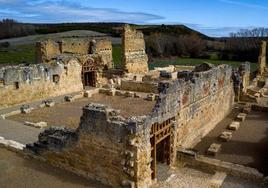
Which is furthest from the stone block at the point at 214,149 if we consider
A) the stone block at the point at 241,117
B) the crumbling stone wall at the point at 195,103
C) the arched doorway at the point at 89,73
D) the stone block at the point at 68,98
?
the arched doorway at the point at 89,73

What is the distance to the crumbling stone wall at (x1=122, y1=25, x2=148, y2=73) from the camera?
90.8 feet

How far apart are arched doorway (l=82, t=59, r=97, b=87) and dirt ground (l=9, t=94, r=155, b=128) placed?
3668mm

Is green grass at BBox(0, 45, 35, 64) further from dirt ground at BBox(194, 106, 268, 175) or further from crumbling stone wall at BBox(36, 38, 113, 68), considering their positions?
dirt ground at BBox(194, 106, 268, 175)

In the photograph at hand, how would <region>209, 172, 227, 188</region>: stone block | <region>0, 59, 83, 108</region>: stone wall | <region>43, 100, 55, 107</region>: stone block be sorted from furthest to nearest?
<region>43, 100, 55, 107</region>: stone block
<region>0, 59, 83, 108</region>: stone wall
<region>209, 172, 227, 188</region>: stone block

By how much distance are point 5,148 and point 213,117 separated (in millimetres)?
9572

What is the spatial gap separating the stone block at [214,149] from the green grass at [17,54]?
33243mm

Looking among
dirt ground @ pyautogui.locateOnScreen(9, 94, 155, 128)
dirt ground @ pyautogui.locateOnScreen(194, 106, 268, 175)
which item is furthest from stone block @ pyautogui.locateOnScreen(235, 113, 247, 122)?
dirt ground @ pyautogui.locateOnScreen(9, 94, 155, 128)

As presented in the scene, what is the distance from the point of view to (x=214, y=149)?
1289 cm

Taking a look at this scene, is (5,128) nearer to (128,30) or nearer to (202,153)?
(202,153)

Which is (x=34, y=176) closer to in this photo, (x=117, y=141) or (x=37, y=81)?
(x=117, y=141)

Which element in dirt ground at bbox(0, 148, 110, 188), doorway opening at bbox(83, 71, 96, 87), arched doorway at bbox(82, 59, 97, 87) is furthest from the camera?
doorway opening at bbox(83, 71, 96, 87)

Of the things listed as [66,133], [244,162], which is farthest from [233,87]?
[66,133]

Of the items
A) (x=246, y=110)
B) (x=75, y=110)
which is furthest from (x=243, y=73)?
(x=75, y=110)

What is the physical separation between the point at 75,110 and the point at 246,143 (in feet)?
29.6
